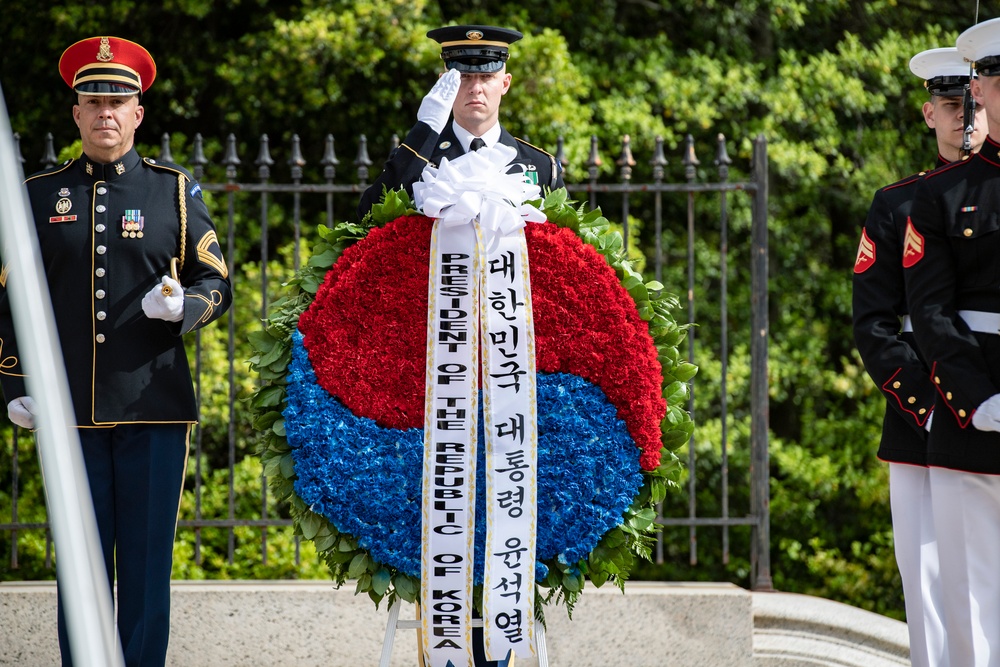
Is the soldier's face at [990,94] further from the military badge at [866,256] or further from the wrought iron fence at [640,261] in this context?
the wrought iron fence at [640,261]

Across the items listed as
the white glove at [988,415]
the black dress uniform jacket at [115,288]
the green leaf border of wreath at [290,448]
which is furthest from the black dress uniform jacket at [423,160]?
the white glove at [988,415]

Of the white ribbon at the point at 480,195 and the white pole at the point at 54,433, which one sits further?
the white ribbon at the point at 480,195

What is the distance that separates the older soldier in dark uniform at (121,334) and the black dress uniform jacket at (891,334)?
198 cm

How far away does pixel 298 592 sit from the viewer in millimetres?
4891

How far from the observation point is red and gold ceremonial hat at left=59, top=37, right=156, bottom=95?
3658 millimetres

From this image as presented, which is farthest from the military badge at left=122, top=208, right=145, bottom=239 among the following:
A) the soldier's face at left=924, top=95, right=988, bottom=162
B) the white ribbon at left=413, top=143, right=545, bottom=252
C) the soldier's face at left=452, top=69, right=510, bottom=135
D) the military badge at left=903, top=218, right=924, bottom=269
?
the soldier's face at left=924, top=95, right=988, bottom=162

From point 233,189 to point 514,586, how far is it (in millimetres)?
2613

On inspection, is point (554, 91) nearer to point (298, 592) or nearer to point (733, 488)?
point (733, 488)

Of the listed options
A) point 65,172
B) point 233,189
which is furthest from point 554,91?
point 65,172

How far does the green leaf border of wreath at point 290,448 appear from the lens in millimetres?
3346

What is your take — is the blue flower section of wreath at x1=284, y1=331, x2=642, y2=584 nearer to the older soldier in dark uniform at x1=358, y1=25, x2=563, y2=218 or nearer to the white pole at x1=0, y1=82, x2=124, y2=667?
the older soldier in dark uniform at x1=358, y1=25, x2=563, y2=218

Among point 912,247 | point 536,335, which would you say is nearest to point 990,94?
point 912,247

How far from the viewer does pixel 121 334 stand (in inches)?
144

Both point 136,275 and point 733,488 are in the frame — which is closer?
point 136,275
